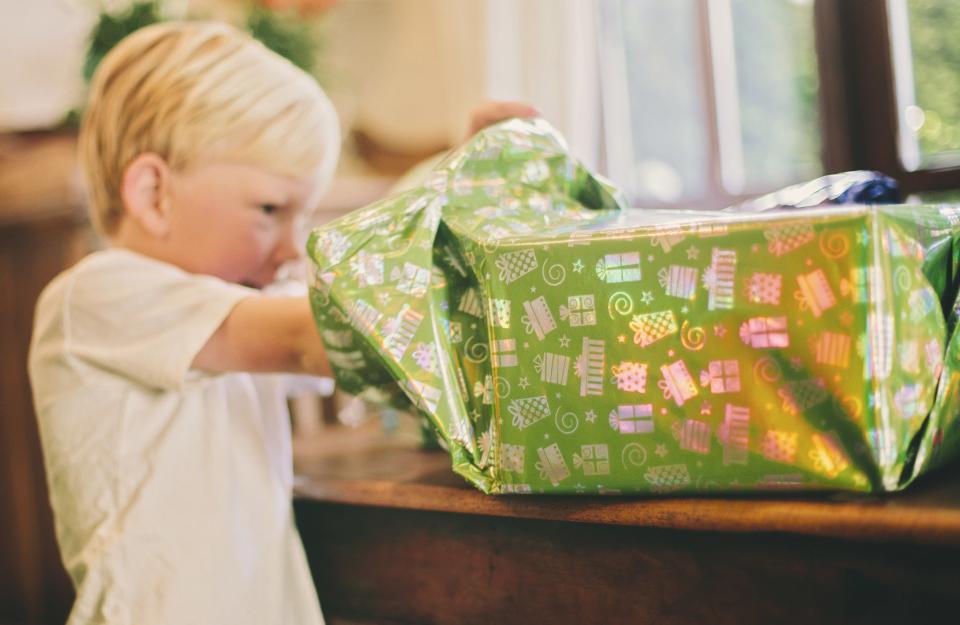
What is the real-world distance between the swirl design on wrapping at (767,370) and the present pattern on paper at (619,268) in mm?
85

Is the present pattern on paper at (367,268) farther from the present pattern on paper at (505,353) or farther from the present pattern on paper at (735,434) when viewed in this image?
the present pattern on paper at (735,434)

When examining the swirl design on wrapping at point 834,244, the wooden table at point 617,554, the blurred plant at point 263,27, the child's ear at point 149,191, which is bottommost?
the wooden table at point 617,554

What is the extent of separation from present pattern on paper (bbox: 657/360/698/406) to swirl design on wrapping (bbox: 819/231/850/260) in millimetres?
100

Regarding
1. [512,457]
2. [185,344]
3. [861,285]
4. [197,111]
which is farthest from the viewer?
[197,111]

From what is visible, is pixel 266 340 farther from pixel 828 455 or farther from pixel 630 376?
pixel 828 455

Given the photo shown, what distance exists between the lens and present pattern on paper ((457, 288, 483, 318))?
58cm

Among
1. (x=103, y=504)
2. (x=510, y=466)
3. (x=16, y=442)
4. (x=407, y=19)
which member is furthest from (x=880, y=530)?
(x=407, y=19)

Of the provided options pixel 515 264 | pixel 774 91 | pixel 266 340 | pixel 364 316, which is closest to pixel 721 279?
pixel 515 264

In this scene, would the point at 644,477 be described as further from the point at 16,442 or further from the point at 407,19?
the point at 407,19

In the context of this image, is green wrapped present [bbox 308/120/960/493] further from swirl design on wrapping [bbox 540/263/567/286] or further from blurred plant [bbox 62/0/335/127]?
blurred plant [bbox 62/0/335/127]

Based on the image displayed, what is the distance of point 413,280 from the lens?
1.88 feet

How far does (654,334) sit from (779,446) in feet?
0.31

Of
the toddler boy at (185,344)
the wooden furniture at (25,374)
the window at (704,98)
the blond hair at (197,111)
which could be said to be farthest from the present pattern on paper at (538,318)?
the window at (704,98)

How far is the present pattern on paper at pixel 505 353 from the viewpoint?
54 centimetres
